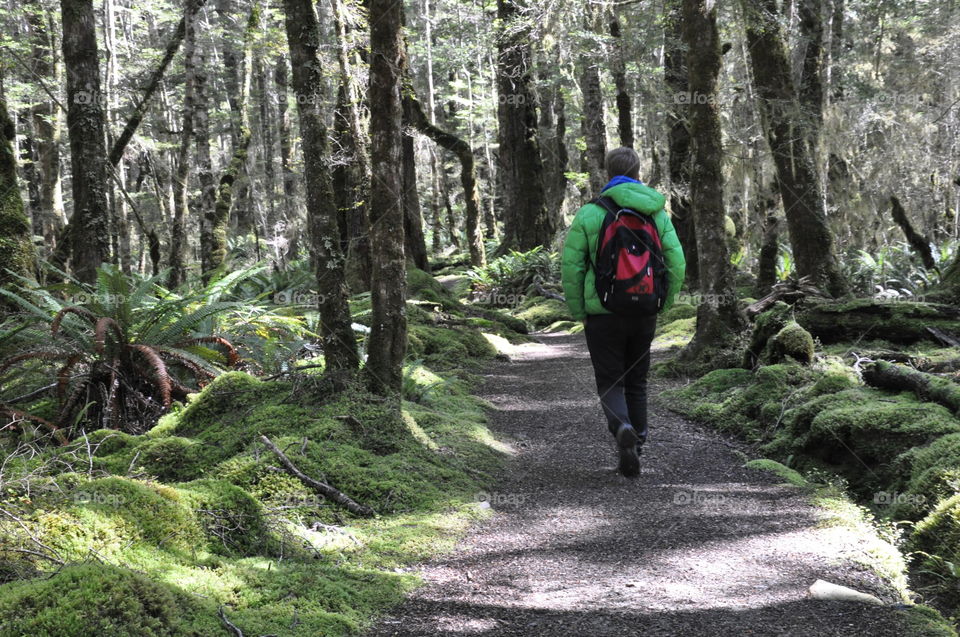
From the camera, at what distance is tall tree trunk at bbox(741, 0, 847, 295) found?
10289 millimetres

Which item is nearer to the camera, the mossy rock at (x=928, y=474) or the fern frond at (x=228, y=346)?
the mossy rock at (x=928, y=474)

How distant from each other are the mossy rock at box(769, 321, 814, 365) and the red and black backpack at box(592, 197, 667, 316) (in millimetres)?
3074

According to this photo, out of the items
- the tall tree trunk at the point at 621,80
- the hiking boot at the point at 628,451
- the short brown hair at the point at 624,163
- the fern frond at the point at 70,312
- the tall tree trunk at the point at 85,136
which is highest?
the tall tree trunk at the point at 621,80

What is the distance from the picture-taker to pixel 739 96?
14.9 meters

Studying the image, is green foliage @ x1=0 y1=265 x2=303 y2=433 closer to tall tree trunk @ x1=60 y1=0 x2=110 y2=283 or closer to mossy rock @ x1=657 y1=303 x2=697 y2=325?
tall tree trunk @ x1=60 y1=0 x2=110 y2=283

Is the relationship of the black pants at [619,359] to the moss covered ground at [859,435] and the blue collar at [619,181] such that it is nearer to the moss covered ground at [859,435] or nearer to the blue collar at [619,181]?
the blue collar at [619,181]

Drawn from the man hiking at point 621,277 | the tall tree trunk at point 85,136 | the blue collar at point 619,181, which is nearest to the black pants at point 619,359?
the man hiking at point 621,277

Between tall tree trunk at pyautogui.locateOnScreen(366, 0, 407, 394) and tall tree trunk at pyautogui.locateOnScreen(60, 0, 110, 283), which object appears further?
tall tree trunk at pyautogui.locateOnScreen(60, 0, 110, 283)

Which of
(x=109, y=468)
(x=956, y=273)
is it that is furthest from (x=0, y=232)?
(x=956, y=273)

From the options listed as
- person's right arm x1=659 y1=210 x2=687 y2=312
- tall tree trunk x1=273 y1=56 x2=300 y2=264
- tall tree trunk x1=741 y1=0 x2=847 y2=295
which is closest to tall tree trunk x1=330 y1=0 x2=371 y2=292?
person's right arm x1=659 y1=210 x2=687 y2=312

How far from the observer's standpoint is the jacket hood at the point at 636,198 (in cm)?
535

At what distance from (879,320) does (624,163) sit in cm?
466

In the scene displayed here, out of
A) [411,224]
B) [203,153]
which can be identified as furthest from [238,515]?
[411,224]

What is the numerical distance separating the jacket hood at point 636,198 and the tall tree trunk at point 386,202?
5.83ft
